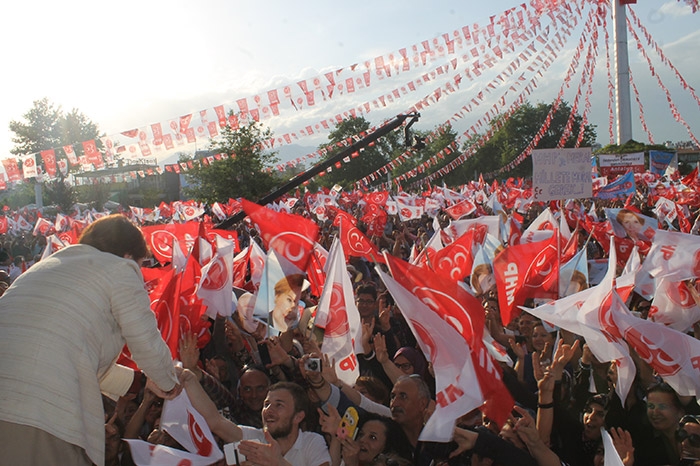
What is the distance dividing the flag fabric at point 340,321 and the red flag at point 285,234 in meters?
1.30

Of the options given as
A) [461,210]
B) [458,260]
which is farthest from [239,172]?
[458,260]

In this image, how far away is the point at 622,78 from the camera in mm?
39375

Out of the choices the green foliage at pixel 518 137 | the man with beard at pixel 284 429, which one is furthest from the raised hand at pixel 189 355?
the green foliage at pixel 518 137

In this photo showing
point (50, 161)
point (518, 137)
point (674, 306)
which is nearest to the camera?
point (674, 306)

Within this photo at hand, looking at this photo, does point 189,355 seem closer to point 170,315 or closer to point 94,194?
point 170,315

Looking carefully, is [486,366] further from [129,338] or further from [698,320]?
[698,320]

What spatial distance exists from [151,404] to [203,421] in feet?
3.40

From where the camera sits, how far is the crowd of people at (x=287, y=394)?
2.74m

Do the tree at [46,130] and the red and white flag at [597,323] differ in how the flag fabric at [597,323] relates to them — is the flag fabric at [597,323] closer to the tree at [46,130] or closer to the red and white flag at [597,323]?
the red and white flag at [597,323]

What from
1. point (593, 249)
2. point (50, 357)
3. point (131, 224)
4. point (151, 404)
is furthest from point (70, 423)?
point (593, 249)

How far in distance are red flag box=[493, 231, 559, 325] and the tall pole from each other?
36085 millimetres

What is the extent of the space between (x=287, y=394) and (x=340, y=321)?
1.58 m

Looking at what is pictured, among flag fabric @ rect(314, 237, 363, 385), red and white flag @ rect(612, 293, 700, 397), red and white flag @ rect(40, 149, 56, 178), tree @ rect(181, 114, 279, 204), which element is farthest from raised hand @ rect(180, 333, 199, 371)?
tree @ rect(181, 114, 279, 204)

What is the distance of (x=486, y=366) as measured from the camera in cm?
402
